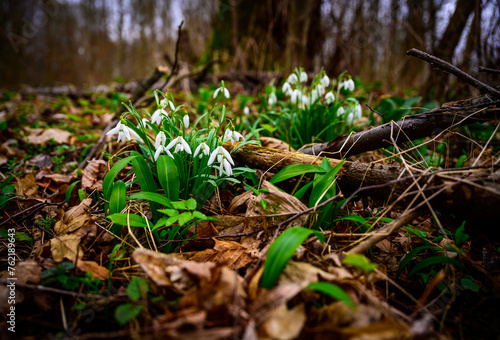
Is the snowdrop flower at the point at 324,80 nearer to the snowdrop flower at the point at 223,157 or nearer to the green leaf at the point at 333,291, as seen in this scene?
the snowdrop flower at the point at 223,157

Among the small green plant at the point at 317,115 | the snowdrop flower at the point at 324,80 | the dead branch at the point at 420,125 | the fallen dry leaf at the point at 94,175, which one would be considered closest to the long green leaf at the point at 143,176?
the fallen dry leaf at the point at 94,175

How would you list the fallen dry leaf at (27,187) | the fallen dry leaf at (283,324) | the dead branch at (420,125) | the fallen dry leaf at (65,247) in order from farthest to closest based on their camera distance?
1. the fallen dry leaf at (27,187)
2. the dead branch at (420,125)
3. the fallen dry leaf at (65,247)
4. the fallen dry leaf at (283,324)

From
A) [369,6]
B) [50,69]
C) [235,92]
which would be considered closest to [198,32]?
[235,92]

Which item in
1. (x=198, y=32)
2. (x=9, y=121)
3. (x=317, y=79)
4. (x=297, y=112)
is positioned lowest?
(x=9, y=121)

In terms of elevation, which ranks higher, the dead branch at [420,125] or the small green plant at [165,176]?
the dead branch at [420,125]

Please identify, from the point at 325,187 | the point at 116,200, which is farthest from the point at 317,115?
the point at 116,200

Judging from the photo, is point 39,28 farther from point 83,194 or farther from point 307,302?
point 307,302

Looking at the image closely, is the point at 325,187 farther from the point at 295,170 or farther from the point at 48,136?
the point at 48,136
